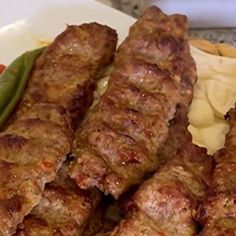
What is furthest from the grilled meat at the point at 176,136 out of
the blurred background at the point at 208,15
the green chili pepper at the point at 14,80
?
the blurred background at the point at 208,15

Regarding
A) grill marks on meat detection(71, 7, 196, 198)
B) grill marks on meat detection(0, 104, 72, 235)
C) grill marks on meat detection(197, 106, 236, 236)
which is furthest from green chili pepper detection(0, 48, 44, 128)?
grill marks on meat detection(197, 106, 236, 236)

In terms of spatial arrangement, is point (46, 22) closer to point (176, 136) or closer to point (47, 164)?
point (176, 136)

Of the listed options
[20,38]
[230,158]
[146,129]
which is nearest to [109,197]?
[146,129]

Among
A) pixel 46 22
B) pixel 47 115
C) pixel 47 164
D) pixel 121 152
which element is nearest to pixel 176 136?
pixel 121 152

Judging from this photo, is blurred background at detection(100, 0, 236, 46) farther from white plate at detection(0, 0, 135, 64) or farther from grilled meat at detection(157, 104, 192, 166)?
grilled meat at detection(157, 104, 192, 166)

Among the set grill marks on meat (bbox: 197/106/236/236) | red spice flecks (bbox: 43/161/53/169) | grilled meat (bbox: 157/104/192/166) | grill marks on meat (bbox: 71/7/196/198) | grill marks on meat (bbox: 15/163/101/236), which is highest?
grill marks on meat (bbox: 71/7/196/198)

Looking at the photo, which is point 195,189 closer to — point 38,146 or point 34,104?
point 38,146

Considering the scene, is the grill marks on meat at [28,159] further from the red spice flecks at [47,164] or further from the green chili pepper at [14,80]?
the green chili pepper at [14,80]
